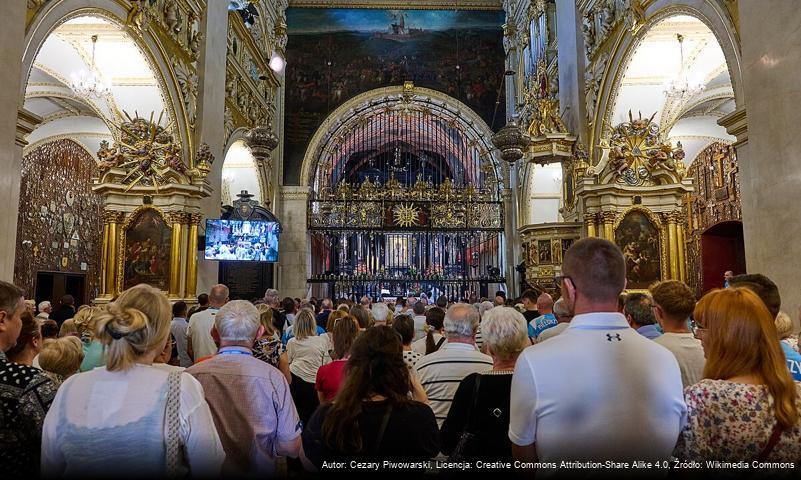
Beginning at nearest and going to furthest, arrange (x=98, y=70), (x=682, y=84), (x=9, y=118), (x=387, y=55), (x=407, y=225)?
(x=9, y=118)
(x=682, y=84)
(x=98, y=70)
(x=407, y=225)
(x=387, y=55)

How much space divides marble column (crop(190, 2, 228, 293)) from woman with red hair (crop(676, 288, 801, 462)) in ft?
37.2

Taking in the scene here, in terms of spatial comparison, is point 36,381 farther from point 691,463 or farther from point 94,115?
point 94,115

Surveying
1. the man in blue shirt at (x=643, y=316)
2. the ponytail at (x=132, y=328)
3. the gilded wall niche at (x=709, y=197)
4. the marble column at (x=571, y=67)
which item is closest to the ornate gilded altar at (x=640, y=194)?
the marble column at (x=571, y=67)

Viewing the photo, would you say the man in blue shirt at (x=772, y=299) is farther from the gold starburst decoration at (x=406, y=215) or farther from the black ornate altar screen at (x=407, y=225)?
the gold starburst decoration at (x=406, y=215)

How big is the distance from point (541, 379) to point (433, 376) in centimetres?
152

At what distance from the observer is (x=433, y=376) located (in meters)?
3.29

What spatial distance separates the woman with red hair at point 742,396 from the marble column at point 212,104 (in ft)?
37.2

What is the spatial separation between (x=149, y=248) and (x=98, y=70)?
385cm

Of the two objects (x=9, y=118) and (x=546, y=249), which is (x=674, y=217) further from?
(x=9, y=118)

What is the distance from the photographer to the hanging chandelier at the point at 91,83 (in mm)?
10781

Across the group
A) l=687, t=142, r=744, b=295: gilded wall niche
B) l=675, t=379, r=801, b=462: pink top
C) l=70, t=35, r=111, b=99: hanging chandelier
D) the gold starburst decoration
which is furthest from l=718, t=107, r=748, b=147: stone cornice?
the gold starburst decoration

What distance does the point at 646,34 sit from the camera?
10172 millimetres

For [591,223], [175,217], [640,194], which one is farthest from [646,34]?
[175,217]

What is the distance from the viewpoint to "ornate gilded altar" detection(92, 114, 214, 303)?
36.3 ft
